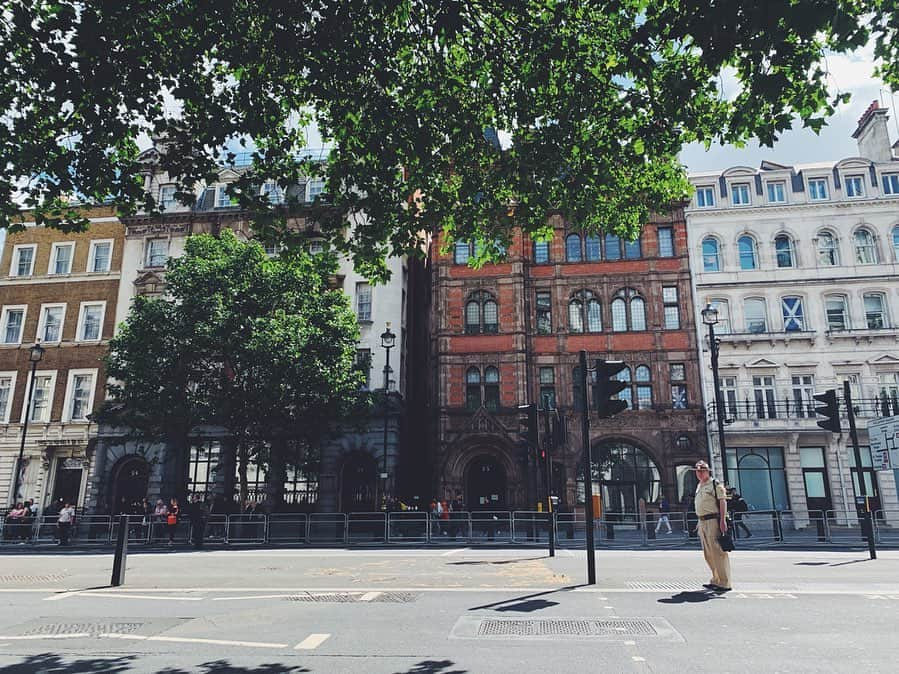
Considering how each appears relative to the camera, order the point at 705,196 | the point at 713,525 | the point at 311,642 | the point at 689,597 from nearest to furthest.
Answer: the point at 311,642 < the point at 689,597 < the point at 713,525 < the point at 705,196

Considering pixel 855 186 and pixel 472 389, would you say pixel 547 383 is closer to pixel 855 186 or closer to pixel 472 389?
pixel 472 389

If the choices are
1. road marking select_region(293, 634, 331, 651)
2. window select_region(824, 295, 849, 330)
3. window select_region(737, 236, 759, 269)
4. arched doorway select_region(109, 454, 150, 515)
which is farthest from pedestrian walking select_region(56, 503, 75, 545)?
window select_region(824, 295, 849, 330)

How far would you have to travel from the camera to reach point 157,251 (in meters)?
36.1

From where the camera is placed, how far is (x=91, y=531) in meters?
24.7

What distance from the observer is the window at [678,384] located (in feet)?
105

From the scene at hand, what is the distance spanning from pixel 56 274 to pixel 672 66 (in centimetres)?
3737

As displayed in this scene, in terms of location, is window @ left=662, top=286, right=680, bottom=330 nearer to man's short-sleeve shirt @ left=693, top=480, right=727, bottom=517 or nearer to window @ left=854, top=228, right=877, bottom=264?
window @ left=854, top=228, right=877, bottom=264

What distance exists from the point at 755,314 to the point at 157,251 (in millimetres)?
32492

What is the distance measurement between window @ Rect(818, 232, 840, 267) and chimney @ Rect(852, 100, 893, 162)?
5.65 m

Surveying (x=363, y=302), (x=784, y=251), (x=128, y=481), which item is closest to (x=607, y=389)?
(x=363, y=302)

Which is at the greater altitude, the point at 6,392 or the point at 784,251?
the point at 784,251

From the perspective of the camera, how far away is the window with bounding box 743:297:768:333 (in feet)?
107

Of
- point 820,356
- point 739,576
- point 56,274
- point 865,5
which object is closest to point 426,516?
point 739,576

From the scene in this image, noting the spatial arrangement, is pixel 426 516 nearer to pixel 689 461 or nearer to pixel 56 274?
pixel 689 461
